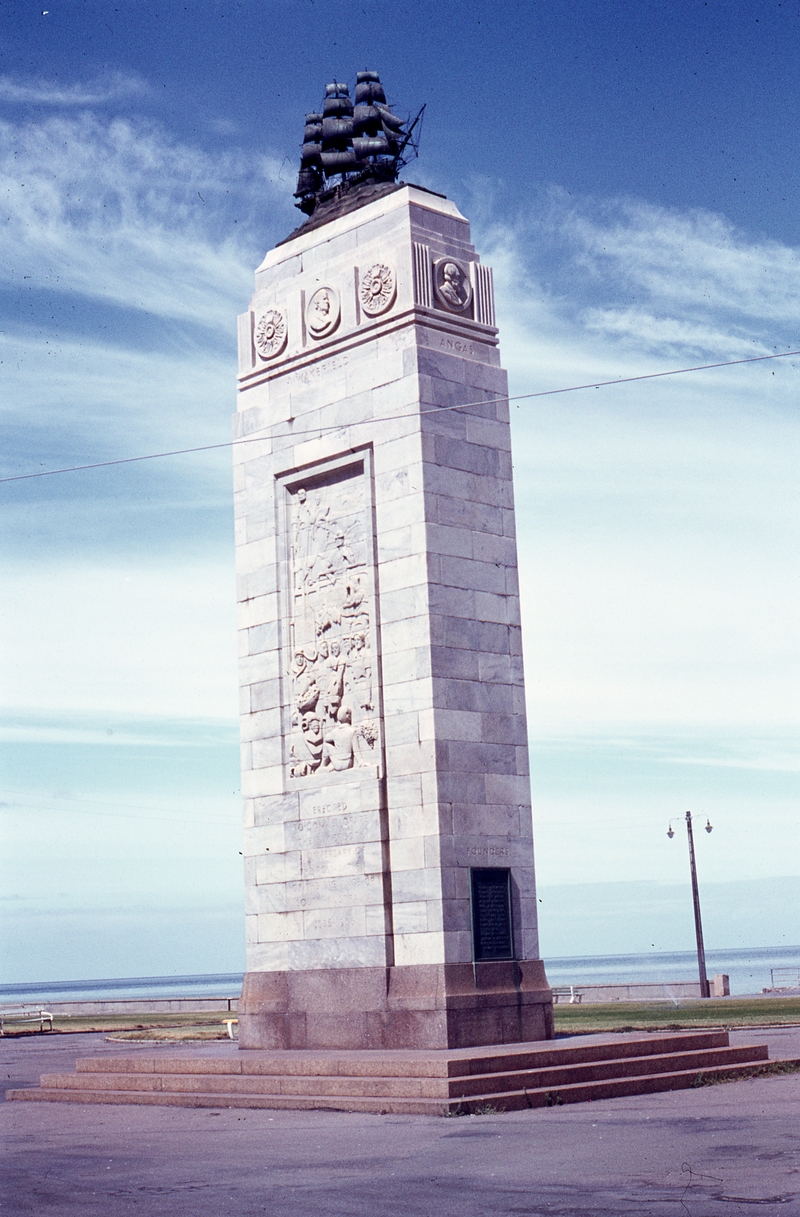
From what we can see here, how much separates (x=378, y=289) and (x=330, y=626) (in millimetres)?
4942

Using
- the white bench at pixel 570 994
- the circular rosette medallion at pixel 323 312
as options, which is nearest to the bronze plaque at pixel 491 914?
the circular rosette medallion at pixel 323 312

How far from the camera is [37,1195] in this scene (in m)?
11.2

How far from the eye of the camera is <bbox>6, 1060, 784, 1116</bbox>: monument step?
49.2 ft

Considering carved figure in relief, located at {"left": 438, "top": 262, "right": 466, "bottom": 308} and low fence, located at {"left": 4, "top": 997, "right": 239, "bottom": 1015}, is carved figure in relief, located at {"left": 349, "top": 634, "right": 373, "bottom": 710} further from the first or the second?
low fence, located at {"left": 4, "top": 997, "right": 239, "bottom": 1015}

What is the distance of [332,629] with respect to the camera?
2083 cm

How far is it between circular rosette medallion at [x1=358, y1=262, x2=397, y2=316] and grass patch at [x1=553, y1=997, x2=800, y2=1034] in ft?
41.3

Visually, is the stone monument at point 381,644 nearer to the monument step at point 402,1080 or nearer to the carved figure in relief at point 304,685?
the carved figure in relief at point 304,685

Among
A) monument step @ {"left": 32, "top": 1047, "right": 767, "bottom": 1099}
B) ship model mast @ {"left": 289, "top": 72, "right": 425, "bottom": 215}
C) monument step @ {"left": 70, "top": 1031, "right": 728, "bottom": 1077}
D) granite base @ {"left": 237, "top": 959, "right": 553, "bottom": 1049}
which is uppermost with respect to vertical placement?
ship model mast @ {"left": 289, "top": 72, "right": 425, "bottom": 215}

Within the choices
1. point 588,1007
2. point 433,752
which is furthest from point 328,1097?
point 588,1007

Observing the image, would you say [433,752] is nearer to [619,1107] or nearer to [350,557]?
[350,557]

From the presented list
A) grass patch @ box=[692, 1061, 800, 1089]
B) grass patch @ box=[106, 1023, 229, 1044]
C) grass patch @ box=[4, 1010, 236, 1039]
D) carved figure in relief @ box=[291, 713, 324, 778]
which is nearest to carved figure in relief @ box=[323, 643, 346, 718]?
carved figure in relief @ box=[291, 713, 324, 778]

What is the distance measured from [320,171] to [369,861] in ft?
37.2

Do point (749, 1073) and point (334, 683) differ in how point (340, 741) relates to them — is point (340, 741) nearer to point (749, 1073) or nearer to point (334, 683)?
point (334, 683)

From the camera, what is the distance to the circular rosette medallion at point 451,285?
2081 centimetres
